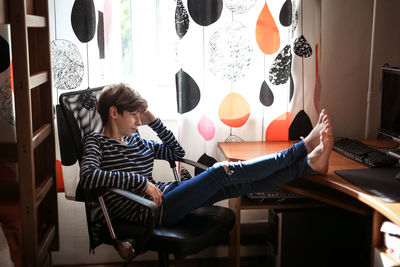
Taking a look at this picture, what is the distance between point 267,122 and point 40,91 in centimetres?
109

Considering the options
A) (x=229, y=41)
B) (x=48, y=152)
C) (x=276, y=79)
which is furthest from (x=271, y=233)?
(x=48, y=152)

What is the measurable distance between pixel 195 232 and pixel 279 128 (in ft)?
2.93

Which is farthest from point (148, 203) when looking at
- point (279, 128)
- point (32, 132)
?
point (279, 128)

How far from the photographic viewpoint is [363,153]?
2260 mm

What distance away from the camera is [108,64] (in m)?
2.50

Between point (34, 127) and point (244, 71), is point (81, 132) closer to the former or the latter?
point (34, 127)

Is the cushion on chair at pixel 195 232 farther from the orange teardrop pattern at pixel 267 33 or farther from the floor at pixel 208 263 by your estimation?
the orange teardrop pattern at pixel 267 33

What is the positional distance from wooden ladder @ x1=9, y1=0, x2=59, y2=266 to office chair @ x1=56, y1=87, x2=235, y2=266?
Answer: 0.47 feet

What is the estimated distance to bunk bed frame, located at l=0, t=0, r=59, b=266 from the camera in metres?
1.90

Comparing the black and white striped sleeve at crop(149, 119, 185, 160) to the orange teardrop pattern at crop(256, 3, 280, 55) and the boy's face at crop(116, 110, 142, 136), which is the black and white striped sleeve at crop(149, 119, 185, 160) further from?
the orange teardrop pattern at crop(256, 3, 280, 55)

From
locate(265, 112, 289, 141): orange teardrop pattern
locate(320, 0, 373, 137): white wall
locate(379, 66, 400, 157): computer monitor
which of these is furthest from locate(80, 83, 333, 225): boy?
locate(320, 0, 373, 137): white wall

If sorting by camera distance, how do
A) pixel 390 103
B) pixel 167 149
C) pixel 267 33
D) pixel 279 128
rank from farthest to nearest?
pixel 279 128
pixel 267 33
pixel 167 149
pixel 390 103

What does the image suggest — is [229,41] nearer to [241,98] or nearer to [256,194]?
[241,98]

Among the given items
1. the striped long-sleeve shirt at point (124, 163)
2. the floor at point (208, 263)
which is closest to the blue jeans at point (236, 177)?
the striped long-sleeve shirt at point (124, 163)
